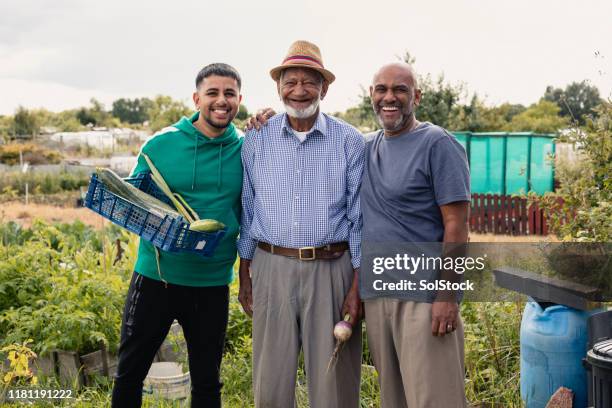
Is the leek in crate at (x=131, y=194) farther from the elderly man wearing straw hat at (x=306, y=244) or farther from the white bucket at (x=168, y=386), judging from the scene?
the white bucket at (x=168, y=386)

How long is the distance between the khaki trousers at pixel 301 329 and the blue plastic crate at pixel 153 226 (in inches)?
12.3

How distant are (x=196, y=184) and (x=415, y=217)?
3.94 ft

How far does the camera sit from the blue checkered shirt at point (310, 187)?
3689mm

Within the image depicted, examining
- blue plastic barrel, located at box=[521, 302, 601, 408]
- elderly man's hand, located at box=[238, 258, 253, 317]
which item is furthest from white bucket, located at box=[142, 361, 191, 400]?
blue plastic barrel, located at box=[521, 302, 601, 408]

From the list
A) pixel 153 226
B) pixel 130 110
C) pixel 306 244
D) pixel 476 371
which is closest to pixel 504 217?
pixel 476 371

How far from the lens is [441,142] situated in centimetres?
341

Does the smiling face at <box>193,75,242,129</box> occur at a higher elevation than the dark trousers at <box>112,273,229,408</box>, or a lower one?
higher

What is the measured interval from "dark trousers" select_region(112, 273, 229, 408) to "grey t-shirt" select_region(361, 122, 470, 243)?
1.02 m

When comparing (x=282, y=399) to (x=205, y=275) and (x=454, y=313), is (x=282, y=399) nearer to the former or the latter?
(x=205, y=275)

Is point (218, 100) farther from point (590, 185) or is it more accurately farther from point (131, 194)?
point (590, 185)

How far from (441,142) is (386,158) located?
294 mm

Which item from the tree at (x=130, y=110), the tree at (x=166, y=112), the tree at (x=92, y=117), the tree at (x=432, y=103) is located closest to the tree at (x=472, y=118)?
the tree at (x=432, y=103)

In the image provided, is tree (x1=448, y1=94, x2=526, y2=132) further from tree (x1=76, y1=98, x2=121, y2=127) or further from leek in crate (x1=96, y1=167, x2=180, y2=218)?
tree (x1=76, y1=98, x2=121, y2=127)

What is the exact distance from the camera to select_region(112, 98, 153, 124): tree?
248 ft
